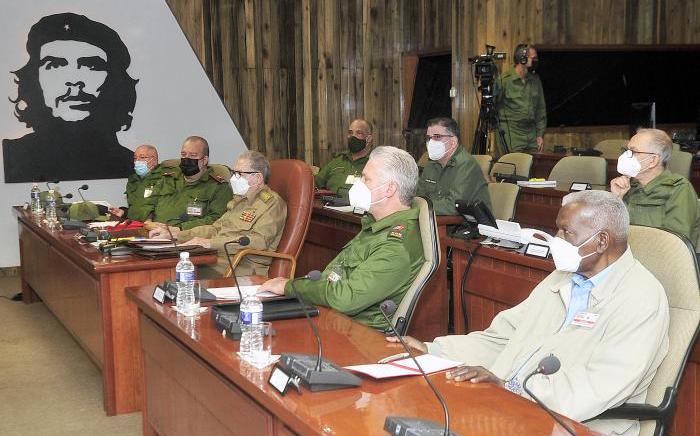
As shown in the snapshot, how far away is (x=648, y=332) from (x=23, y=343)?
424 centimetres

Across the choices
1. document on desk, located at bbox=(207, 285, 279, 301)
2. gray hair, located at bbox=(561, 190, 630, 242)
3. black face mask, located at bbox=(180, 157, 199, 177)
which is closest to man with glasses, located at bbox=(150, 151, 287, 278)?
black face mask, located at bbox=(180, 157, 199, 177)

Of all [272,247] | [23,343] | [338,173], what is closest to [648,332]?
[272,247]

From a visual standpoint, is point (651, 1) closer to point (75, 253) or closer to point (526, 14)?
point (526, 14)

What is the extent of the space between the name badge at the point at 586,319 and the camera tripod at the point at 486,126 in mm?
5589

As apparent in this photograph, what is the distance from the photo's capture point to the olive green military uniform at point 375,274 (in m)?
2.96

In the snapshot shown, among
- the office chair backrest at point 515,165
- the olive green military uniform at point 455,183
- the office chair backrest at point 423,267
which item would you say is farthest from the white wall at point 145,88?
the office chair backrest at point 423,267

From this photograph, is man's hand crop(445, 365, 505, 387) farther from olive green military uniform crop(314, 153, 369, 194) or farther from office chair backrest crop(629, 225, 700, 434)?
olive green military uniform crop(314, 153, 369, 194)

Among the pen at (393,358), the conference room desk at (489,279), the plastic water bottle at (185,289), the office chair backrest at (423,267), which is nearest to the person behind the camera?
the pen at (393,358)

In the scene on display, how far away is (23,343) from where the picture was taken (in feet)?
17.4

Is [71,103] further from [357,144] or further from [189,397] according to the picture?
[189,397]

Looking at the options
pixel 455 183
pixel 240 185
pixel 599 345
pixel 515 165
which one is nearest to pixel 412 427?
pixel 599 345

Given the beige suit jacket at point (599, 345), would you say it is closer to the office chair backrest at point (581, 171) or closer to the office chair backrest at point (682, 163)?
the office chair backrest at point (581, 171)

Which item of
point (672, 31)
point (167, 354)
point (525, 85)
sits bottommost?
Answer: point (167, 354)

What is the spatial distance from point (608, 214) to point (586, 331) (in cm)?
32
